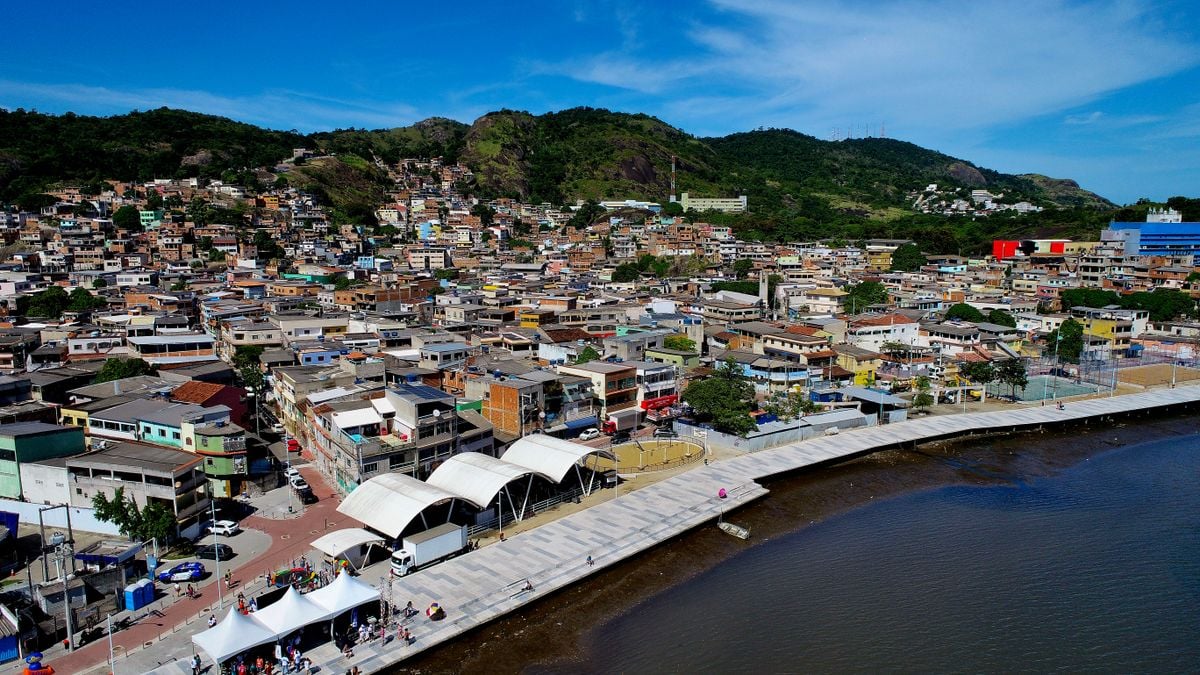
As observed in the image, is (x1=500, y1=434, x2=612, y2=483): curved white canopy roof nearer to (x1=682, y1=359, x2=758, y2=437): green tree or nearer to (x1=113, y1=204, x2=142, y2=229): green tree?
(x1=682, y1=359, x2=758, y2=437): green tree

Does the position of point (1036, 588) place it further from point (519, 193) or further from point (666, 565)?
point (519, 193)

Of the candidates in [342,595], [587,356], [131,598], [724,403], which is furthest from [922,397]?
[131,598]

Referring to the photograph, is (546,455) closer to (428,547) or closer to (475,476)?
(475,476)

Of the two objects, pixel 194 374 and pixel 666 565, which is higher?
pixel 194 374

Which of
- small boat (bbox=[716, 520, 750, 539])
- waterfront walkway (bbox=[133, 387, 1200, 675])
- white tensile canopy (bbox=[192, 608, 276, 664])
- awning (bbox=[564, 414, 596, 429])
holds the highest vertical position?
awning (bbox=[564, 414, 596, 429])

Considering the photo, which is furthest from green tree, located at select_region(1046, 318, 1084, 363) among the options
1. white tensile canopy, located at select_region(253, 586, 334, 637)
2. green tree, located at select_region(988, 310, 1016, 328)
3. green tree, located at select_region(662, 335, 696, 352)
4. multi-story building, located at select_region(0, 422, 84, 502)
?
multi-story building, located at select_region(0, 422, 84, 502)

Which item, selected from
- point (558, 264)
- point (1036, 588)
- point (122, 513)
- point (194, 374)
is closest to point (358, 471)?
point (122, 513)
